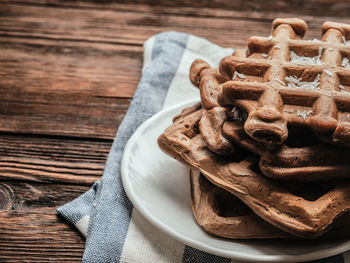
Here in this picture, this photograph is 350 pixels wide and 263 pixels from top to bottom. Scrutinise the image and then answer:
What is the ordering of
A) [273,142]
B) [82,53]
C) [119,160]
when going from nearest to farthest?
[273,142], [119,160], [82,53]

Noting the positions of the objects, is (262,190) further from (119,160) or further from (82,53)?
(82,53)

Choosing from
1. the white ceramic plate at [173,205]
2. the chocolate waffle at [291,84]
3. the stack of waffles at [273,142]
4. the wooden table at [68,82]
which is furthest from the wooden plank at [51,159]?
the chocolate waffle at [291,84]

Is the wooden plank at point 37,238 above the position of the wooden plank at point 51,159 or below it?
below

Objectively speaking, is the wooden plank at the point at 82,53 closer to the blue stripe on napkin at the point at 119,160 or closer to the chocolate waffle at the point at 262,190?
the blue stripe on napkin at the point at 119,160

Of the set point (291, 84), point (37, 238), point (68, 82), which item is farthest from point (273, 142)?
point (68, 82)

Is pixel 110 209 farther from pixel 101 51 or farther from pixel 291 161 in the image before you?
pixel 101 51
